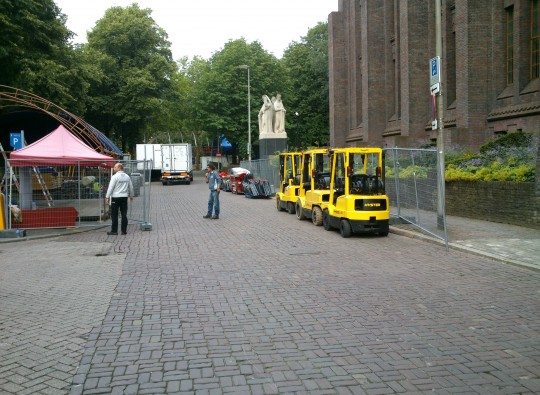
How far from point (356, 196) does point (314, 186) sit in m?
3.56

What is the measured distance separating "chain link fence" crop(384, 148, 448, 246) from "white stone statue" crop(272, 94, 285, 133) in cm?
2508

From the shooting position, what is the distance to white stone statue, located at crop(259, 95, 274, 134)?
40281mm

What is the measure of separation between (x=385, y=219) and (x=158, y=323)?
8722 mm

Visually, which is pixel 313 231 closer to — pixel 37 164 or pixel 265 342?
pixel 37 164

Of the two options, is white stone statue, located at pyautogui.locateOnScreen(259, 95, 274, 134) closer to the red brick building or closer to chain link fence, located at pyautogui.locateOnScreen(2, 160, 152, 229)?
the red brick building

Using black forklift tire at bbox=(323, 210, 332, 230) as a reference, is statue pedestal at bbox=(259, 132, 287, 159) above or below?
above

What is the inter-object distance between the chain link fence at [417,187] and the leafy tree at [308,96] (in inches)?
1624

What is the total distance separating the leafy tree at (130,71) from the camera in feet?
169

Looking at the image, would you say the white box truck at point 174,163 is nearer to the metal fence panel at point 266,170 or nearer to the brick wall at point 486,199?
the metal fence panel at point 266,170

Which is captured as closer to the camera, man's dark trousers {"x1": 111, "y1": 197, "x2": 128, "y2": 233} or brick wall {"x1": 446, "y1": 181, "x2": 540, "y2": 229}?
brick wall {"x1": 446, "y1": 181, "x2": 540, "y2": 229}

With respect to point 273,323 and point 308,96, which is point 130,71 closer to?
point 308,96

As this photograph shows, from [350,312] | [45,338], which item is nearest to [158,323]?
[45,338]

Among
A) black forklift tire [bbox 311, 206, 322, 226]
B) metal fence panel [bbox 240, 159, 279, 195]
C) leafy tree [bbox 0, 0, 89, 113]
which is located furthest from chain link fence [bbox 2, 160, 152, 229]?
metal fence panel [bbox 240, 159, 279, 195]

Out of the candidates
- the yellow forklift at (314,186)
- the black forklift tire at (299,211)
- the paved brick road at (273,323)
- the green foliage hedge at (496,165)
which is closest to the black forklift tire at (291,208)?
the yellow forklift at (314,186)
